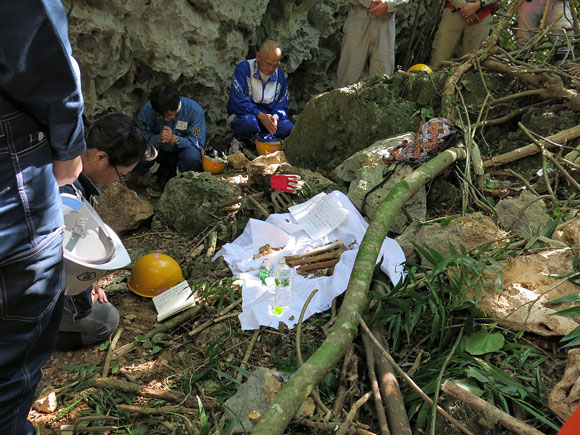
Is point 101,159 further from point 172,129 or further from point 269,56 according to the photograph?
point 269,56

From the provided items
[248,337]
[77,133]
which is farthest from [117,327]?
[77,133]

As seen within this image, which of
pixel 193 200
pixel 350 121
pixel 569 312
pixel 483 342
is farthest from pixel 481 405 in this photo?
pixel 350 121

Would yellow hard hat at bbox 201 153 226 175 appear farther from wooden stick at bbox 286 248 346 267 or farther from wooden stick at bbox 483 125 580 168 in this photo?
wooden stick at bbox 483 125 580 168

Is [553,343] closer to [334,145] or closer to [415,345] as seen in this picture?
[415,345]

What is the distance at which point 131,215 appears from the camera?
4.22 meters

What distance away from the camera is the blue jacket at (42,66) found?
1.16m

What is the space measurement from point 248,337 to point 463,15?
5.38m

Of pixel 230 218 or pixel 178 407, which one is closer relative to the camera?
pixel 178 407

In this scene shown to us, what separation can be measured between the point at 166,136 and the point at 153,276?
7.30ft

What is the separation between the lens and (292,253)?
3354 mm

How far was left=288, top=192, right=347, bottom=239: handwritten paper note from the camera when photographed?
3.50m

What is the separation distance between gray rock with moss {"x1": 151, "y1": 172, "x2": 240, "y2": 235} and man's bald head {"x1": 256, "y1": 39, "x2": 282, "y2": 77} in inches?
84.5

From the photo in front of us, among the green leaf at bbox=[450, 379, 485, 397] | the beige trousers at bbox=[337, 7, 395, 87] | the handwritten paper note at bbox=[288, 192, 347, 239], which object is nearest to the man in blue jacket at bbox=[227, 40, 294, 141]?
the beige trousers at bbox=[337, 7, 395, 87]

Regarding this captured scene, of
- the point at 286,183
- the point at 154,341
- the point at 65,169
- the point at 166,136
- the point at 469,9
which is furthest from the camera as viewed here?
the point at 469,9
